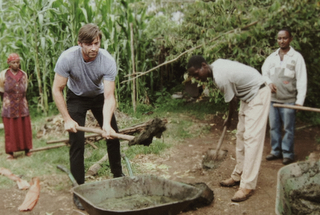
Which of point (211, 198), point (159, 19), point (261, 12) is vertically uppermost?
point (159, 19)

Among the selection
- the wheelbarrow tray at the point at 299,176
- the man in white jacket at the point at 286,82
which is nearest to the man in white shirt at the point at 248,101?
the man in white jacket at the point at 286,82

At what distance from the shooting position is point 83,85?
3660 millimetres

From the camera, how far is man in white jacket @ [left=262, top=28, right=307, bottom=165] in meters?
4.55

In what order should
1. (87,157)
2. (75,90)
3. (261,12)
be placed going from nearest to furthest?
(75,90), (261,12), (87,157)

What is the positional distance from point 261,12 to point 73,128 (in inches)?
106

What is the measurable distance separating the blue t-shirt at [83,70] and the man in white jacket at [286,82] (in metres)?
2.17

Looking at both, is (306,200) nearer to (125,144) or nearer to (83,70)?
(83,70)

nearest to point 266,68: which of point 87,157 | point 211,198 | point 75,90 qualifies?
point 211,198

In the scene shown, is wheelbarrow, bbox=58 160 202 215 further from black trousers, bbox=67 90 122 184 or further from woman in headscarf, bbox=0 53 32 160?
woman in headscarf, bbox=0 53 32 160

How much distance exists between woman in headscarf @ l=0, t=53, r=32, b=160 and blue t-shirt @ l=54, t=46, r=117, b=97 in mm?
2290

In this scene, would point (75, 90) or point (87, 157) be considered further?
point (87, 157)

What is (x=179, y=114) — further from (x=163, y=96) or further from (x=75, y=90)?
(x=75, y=90)

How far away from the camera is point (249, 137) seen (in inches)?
151

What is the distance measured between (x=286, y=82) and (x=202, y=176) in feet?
5.58
